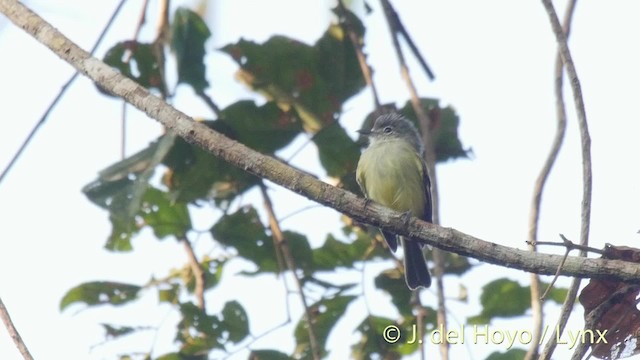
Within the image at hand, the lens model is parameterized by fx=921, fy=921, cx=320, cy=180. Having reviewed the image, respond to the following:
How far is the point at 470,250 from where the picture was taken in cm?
318

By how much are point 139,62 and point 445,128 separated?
162 centimetres

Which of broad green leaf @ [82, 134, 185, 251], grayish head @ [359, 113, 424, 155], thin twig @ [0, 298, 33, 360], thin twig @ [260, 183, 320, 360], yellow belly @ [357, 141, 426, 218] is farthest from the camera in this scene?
yellow belly @ [357, 141, 426, 218]

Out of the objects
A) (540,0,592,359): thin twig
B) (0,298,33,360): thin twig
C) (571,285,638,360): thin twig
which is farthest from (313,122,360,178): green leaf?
(0,298,33,360): thin twig

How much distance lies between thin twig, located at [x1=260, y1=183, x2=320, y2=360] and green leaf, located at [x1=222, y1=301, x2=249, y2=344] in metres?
0.31

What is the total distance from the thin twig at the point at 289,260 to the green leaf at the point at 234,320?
0.31m

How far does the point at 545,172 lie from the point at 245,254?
1.61 metres

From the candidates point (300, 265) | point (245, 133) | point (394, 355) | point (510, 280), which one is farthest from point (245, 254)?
point (510, 280)

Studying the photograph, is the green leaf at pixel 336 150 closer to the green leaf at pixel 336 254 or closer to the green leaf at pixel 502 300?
the green leaf at pixel 336 254

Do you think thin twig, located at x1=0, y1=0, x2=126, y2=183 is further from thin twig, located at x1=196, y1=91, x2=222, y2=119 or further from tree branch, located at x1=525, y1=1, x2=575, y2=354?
tree branch, located at x1=525, y1=1, x2=575, y2=354

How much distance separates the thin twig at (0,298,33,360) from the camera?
2.84 meters

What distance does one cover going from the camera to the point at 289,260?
4574mm

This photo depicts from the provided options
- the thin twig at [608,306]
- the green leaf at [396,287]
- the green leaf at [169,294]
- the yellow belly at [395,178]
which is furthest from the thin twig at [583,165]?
the green leaf at [169,294]

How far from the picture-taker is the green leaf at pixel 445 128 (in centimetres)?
482

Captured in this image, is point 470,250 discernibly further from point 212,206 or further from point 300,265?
point 212,206
